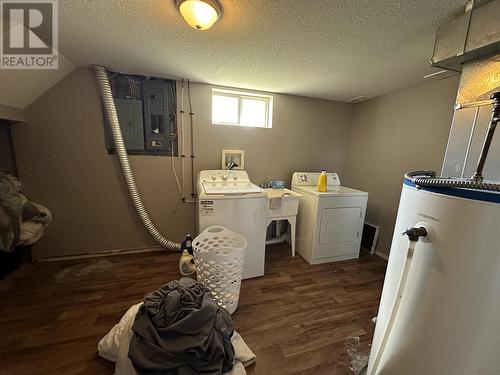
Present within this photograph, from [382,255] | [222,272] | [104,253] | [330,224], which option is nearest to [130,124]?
[104,253]

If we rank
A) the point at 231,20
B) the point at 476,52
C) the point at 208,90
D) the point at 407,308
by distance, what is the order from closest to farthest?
the point at 407,308 < the point at 476,52 < the point at 231,20 < the point at 208,90

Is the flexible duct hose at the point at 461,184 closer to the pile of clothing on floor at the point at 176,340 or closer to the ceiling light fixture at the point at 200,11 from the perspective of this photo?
the pile of clothing on floor at the point at 176,340

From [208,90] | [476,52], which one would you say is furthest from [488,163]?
[208,90]

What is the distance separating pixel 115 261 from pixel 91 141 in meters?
1.38

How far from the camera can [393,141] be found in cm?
249

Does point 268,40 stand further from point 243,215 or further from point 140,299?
point 140,299

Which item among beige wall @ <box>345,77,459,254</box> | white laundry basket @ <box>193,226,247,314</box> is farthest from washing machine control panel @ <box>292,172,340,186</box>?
white laundry basket @ <box>193,226,247,314</box>

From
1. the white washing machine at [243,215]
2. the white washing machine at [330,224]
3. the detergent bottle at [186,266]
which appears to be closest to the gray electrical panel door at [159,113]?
the white washing machine at [243,215]

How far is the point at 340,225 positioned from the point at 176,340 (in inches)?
79.8

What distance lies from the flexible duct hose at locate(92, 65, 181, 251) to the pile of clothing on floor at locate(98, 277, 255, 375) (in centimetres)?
124

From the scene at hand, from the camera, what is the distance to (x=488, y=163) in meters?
1.13

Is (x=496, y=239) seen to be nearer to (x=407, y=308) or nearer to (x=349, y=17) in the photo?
(x=407, y=308)

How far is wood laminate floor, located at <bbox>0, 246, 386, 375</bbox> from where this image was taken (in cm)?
123

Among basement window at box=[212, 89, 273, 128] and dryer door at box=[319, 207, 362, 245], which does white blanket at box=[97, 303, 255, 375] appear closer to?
dryer door at box=[319, 207, 362, 245]
